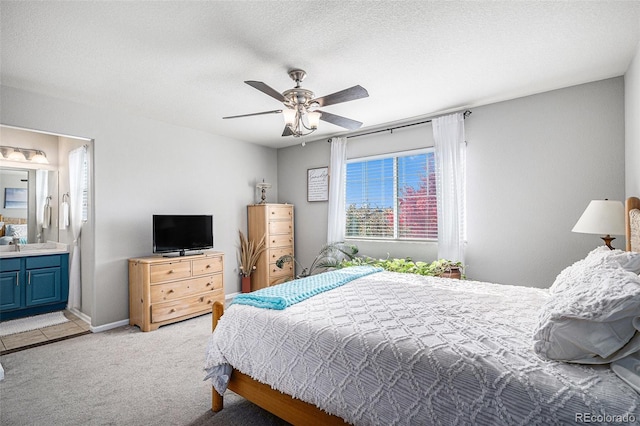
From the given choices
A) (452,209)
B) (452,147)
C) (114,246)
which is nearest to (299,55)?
(452,147)

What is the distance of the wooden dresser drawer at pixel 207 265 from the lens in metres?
4.05

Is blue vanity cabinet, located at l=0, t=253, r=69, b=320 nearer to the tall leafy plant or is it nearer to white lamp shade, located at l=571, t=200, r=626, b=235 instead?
the tall leafy plant

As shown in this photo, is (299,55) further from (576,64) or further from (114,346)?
(114,346)

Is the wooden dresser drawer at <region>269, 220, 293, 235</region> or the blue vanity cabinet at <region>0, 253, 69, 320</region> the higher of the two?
the wooden dresser drawer at <region>269, 220, 293, 235</region>

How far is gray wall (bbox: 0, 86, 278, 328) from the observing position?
11.0ft

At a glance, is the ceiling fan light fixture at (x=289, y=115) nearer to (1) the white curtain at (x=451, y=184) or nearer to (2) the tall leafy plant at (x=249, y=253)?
→ (1) the white curtain at (x=451, y=184)

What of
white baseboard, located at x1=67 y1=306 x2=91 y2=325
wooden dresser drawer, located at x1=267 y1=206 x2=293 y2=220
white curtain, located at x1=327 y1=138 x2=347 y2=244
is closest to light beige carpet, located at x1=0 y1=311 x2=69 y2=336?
white baseboard, located at x1=67 y1=306 x2=91 y2=325

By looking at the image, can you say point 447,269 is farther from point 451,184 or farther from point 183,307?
point 183,307

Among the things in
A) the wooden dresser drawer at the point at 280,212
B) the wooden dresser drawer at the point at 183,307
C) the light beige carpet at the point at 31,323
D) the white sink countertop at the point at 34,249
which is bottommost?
the light beige carpet at the point at 31,323

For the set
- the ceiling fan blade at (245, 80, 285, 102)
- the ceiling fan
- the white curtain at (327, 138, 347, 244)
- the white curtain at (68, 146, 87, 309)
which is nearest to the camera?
the ceiling fan blade at (245, 80, 285, 102)

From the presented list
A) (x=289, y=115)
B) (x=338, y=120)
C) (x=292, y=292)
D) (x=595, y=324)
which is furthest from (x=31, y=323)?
(x=595, y=324)

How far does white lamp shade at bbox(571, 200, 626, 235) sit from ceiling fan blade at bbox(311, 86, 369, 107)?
206cm

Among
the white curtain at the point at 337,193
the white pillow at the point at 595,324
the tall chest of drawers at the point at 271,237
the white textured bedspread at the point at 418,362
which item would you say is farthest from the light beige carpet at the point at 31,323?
the white pillow at the point at 595,324

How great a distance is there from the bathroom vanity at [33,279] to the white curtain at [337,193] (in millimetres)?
3862
